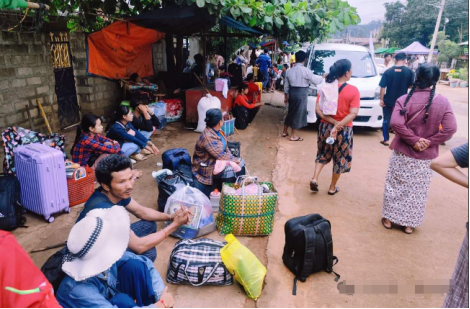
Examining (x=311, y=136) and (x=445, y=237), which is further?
(x=311, y=136)

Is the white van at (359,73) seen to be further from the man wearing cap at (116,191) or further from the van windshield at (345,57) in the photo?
the man wearing cap at (116,191)

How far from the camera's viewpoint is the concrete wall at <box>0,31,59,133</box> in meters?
5.39

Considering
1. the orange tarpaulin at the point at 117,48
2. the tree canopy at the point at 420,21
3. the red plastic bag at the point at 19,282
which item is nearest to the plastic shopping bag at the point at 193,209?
the red plastic bag at the point at 19,282

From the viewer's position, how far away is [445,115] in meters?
3.27

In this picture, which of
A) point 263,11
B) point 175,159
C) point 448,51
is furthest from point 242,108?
point 448,51

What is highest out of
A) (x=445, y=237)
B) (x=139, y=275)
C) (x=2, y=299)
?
(x=2, y=299)

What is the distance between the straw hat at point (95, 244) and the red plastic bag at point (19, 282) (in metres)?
0.22

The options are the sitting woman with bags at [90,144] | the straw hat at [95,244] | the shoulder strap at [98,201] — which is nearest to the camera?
the straw hat at [95,244]

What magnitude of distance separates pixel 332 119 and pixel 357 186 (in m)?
1.36

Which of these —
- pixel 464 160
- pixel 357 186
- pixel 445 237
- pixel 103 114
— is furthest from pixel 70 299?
pixel 103 114

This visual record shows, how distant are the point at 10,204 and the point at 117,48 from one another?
11.0 feet

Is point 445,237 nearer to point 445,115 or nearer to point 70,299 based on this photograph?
point 445,115

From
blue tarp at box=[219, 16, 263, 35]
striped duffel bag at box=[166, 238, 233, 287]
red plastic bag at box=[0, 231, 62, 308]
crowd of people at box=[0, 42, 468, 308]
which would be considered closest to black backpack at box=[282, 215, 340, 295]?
striped duffel bag at box=[166, 238, 233, 287]

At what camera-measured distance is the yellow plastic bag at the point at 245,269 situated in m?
2.65
